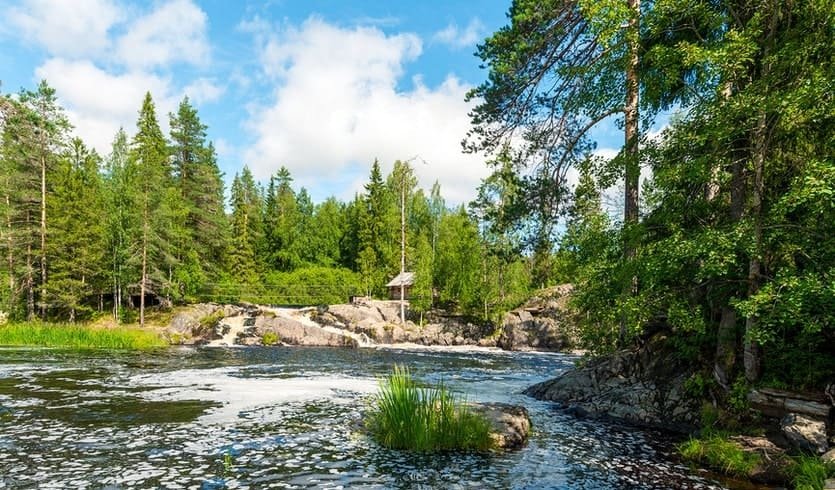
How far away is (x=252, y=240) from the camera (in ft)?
208

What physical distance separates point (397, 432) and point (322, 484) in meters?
2.07

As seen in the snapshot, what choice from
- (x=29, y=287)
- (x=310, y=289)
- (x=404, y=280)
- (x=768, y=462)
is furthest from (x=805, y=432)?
(x=310, y=289)

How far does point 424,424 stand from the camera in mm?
8992

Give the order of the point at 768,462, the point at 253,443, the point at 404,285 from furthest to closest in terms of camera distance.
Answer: the point at 404,285, the point at 253,443, the point at 768,462

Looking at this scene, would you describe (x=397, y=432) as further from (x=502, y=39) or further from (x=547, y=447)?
(x=502, y=39)

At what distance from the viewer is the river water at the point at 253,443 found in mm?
7590

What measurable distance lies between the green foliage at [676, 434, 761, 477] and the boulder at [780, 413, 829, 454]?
651 mm

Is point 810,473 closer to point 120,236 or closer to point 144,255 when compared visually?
point 144,255

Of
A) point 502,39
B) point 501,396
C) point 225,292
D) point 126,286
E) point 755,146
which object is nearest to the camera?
point 755,146

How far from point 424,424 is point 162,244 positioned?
133 ft

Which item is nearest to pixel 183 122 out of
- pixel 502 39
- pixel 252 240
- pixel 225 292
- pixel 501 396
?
pixel 252 240

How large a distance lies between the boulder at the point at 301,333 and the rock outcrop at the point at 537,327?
39.1ft

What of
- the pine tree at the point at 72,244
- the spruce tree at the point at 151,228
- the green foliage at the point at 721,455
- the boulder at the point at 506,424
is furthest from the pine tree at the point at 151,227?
the green foliage at the point at 721,455

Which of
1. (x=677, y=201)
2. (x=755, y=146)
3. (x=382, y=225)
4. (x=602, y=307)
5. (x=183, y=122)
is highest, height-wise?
(x=183, y=122)
